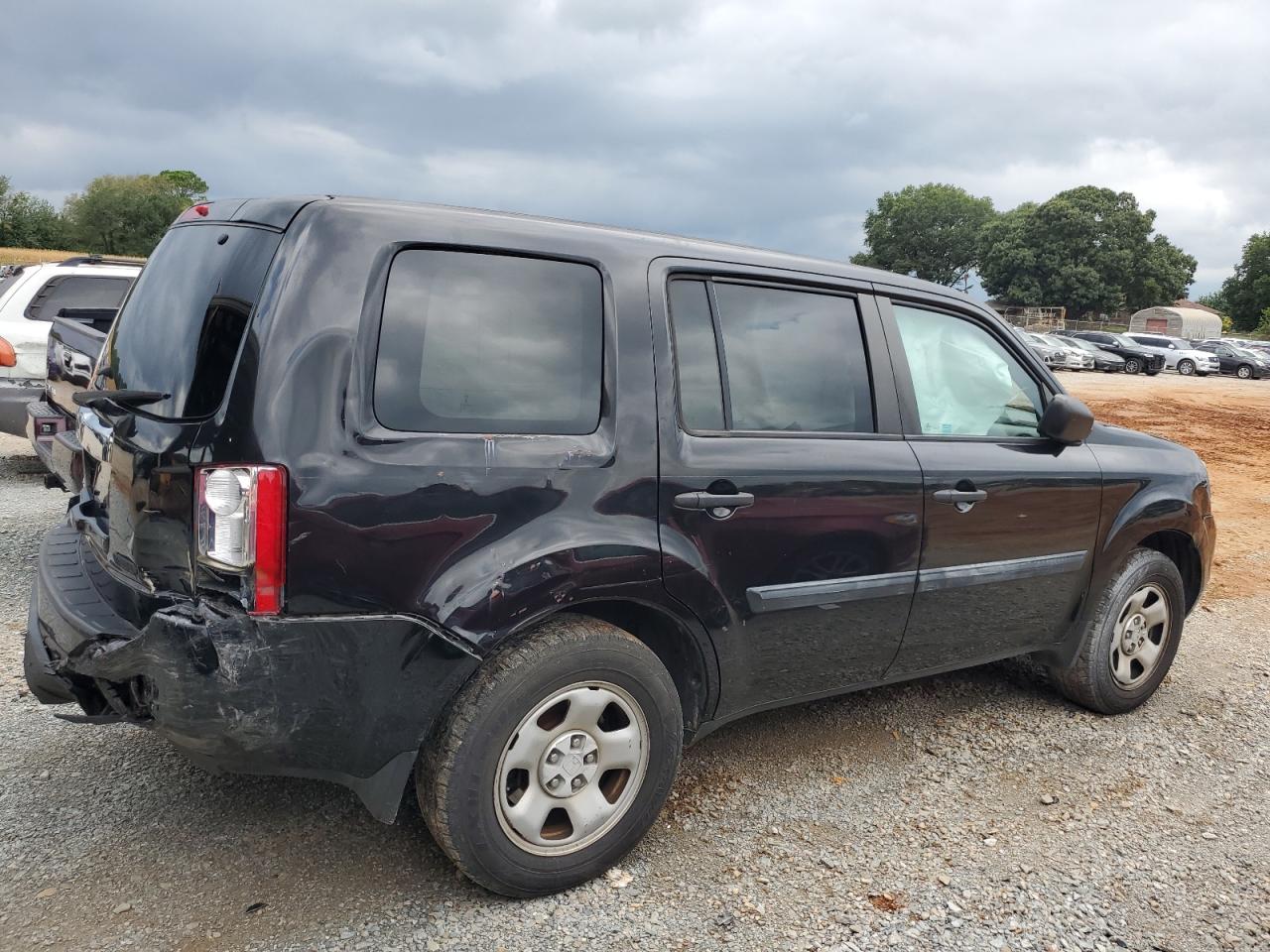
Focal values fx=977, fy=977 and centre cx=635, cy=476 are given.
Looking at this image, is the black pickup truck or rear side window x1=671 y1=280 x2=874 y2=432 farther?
the black pickup truck

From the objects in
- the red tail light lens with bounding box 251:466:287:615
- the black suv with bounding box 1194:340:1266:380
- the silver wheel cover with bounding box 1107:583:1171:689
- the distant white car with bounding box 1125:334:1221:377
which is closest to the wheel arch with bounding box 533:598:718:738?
the red tail light lens with bounding box 251:466:287:615

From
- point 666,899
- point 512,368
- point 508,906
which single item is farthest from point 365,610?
point 666,899

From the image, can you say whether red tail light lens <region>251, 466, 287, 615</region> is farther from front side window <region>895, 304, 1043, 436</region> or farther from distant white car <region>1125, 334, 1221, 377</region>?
distant white car <region>1125, 334, 1221, 377</region>

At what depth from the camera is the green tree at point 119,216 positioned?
80.1 m

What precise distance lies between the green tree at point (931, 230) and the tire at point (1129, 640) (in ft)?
329

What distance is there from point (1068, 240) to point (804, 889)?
288 ft

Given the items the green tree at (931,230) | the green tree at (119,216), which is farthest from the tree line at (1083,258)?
the green tree at (119,216)

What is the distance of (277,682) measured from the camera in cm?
228

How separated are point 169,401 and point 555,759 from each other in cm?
136

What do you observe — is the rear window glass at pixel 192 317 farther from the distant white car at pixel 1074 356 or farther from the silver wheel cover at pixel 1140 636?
the distant white car at pixel 1074 356

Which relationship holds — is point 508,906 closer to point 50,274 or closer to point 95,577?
point 95,577

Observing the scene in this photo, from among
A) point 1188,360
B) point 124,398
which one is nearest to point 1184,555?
point 124,398

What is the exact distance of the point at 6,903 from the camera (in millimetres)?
2557

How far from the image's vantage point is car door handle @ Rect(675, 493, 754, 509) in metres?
2.78
